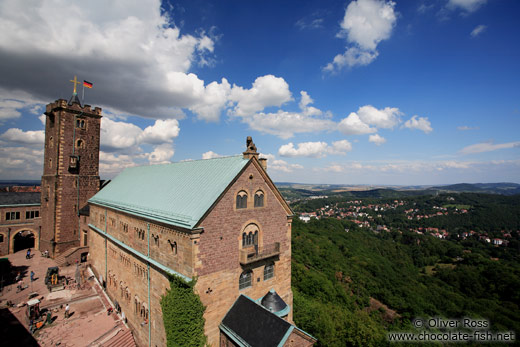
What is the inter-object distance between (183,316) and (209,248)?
4.74 meters

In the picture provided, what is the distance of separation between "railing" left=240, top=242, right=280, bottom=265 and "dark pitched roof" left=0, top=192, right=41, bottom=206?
171 ft

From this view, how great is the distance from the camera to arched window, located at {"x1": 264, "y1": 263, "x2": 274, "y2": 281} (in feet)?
78.1

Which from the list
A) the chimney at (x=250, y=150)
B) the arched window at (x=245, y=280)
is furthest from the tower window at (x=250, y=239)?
the chimney at (x=250, y=150)

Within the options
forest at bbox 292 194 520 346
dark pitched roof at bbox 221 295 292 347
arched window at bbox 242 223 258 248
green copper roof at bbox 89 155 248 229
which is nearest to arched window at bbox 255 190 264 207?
arched window at bbox 242 223 258 248

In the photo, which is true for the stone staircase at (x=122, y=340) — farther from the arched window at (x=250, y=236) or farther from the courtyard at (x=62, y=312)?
the arched window at (x=250, y=236)

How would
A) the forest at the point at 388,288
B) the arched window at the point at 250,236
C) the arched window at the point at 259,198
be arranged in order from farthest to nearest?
1. the forest at the point at 388,288
2. the arched window at the point at 259,198
3. the arched window at the point at 250,236

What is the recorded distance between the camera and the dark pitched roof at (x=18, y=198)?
4894 cm

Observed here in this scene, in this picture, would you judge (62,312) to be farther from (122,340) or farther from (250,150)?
(250,150)

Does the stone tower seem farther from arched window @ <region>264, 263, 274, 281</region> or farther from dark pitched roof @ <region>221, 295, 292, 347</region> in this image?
dark pitched roof @ <region>221, 295, 292, 347</region>

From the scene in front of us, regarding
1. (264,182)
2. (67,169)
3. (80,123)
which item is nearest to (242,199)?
(264,182)

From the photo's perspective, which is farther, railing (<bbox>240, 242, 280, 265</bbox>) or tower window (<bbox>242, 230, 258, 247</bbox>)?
tower window (<bbox>242, 230, 258, 247</bbox>)

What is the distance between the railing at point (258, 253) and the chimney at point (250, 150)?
7780 mm

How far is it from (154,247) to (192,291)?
629 centimetres

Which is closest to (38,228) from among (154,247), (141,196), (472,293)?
(141,196)
